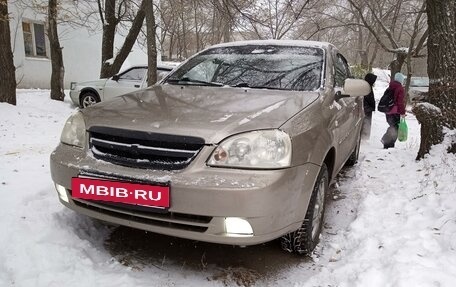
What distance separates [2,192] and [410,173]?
3792 mm

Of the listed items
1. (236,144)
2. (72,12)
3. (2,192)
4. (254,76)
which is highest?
(72,12)

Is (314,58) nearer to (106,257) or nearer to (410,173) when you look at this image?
(410,173)

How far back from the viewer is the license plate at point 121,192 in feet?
7.61

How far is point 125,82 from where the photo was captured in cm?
1070

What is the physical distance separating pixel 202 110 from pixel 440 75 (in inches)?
120

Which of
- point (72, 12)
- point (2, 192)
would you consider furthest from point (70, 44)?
point (2, 192)

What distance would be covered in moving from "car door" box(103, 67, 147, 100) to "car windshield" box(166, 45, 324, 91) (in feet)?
22.4

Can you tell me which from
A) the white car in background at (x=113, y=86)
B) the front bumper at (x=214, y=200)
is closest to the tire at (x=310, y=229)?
the front bumper at (x=214, y=200)

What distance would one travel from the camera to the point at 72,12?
16.2 metres

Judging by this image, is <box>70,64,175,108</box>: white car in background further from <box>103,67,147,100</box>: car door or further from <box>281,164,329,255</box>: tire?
<box>281,164,329,255</box>: tire

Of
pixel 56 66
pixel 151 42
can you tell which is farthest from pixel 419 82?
pixel 151 42

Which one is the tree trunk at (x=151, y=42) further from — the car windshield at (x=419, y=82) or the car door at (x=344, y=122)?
the car windshield at (x=419, y=82)

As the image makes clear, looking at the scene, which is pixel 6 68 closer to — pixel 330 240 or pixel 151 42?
pixel 151 42

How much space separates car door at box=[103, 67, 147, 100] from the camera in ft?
34.8
